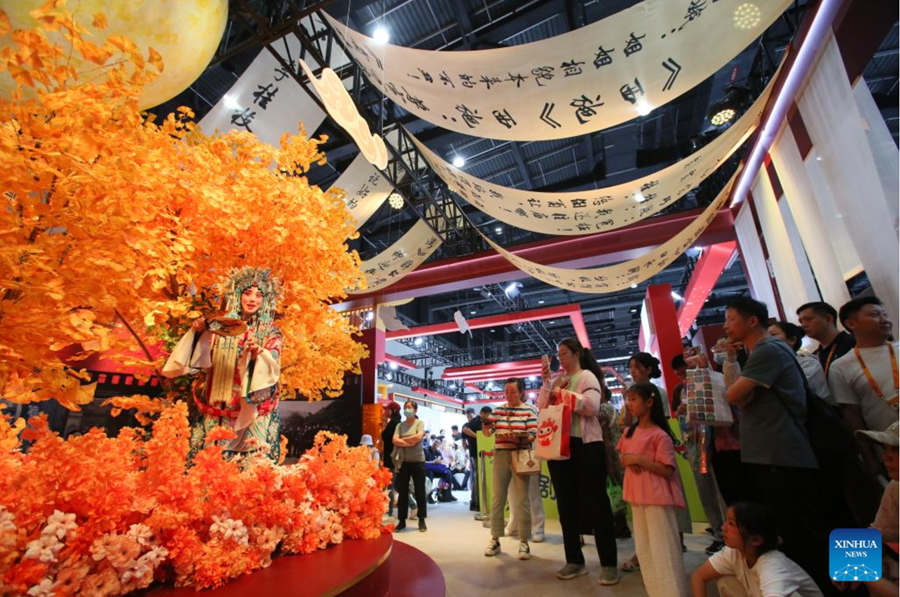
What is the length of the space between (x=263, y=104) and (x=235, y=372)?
265 centimetres

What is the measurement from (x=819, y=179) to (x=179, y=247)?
13.2ft

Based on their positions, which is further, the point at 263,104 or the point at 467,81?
the point at 263,104

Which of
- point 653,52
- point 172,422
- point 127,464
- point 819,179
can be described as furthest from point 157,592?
point 819,179

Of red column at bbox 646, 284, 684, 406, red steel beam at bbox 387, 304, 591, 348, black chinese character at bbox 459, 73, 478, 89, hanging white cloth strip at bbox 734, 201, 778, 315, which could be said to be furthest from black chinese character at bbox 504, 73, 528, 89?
red steel beam at bbox 387, 304, 591, 348

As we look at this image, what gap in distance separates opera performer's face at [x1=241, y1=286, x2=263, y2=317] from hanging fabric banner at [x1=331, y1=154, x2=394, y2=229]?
9.54ft

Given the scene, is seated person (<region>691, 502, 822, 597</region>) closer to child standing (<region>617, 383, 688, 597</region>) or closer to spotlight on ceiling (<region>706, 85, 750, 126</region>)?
child standing (<region>617, 383, 688, 597</region>)

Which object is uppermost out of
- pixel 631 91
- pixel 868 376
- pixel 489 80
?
pixel 489 80

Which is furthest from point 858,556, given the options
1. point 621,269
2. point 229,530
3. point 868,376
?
point 621,269

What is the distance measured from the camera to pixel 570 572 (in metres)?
2.46

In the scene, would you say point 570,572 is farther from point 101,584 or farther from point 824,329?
point 101,584

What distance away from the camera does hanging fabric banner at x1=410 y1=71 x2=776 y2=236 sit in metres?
3.76

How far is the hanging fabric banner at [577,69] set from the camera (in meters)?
2.21

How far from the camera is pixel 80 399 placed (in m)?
1.15

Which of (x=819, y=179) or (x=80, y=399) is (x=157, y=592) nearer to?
(x=80, y=399)
